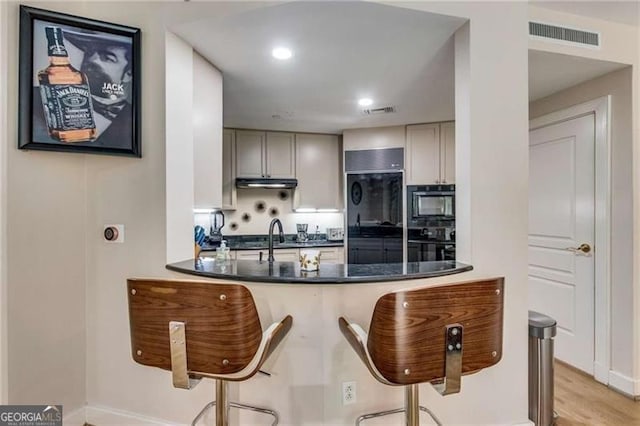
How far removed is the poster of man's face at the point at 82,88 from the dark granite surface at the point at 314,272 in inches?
31.8

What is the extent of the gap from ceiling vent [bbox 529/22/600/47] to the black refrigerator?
190 cm

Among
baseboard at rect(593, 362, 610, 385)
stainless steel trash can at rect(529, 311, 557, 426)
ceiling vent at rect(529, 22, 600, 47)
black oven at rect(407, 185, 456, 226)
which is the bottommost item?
baseboard at rect(593, 362, 610, 385)

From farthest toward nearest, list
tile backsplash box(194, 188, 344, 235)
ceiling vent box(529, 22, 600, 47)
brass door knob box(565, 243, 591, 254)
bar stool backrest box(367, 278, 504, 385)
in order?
tile backsplash box(194, 188, 344, 235) → brass door knob box(565, 243, 591, 254) → ceiling vent box(529, 22, 600, 47) → bar stool backrest box(367, 278, 504, 385)

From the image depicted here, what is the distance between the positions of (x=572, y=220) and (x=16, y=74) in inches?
148

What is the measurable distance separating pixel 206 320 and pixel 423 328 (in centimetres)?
76

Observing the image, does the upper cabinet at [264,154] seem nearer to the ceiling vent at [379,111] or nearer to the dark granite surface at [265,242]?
the dark granite surface at [265,242]

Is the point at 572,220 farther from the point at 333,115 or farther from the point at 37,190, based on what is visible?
the point at 37,190

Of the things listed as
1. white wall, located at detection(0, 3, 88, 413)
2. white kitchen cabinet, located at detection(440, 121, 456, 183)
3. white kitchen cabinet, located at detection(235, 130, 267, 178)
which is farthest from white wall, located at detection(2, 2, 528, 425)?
white kitchen cabinet, located at detection(235, 130, 267, 178)

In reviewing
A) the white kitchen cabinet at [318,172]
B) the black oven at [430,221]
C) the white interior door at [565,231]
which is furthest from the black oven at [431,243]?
the white kitchen cabinet at [318,172]

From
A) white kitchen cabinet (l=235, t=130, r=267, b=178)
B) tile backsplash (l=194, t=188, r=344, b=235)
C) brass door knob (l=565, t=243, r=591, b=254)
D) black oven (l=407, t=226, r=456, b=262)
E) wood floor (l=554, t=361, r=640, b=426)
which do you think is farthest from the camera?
tile backsplash (l=194, t=188, r=344, b=235)

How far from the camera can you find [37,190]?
68.0 inches

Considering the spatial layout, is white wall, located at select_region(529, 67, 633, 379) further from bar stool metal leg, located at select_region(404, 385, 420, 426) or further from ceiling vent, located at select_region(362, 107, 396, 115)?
bar stool metal leg, located at select_region(404, 385, 420, 426)

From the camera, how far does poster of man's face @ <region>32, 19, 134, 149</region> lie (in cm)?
169

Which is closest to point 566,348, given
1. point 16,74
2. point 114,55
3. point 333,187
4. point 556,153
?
point 556,153
